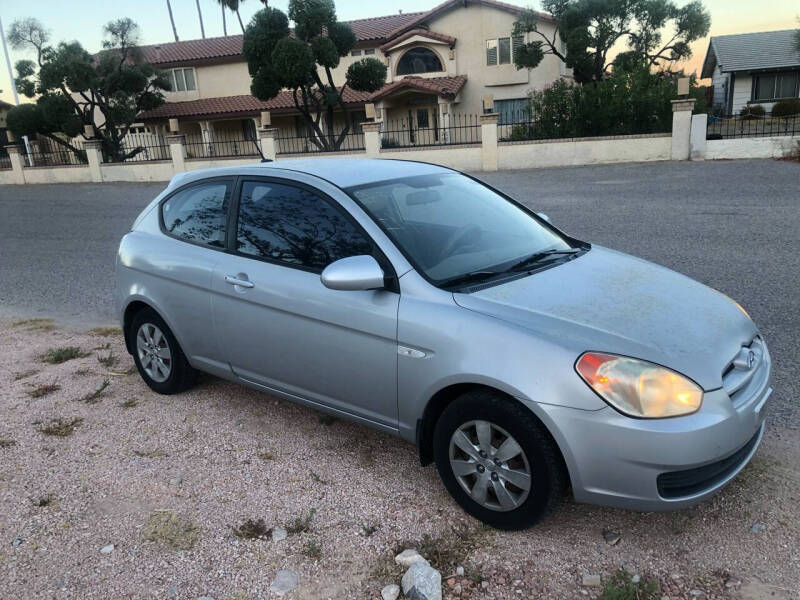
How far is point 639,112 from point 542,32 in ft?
39.6

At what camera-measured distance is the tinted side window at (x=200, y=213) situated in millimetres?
4148

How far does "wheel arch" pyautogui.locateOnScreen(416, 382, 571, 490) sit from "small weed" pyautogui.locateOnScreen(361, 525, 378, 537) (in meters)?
0.40

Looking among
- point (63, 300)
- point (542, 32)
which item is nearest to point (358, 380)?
point (63, 300)

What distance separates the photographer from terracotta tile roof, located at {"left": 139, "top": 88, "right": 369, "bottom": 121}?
34844 mm

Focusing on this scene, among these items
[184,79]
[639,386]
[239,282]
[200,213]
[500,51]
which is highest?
[184,79]

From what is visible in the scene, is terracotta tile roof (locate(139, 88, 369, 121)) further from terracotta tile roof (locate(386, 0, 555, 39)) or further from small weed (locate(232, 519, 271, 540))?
small weed (locate(232, 519, 271, 540))

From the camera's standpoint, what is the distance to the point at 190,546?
2996mm

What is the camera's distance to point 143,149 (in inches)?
1101

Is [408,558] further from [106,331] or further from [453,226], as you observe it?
[106,331]

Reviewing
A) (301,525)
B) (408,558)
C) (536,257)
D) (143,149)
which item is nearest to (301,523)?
(301,525)

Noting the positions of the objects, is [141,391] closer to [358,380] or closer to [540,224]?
[358,380]

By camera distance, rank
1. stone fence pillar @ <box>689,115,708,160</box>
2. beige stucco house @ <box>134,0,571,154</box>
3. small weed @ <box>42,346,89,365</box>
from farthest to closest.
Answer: beige stucco house @ <box>134,0,571,154</box> → stone fence pillar @ <box>689,115,708,160</box> → small weed @ <box>42,346,89,365</box>

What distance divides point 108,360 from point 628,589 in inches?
174

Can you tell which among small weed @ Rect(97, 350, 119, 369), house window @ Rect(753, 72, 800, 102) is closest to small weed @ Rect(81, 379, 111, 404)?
small weed @ Rect(97, 350, 119, 369)
